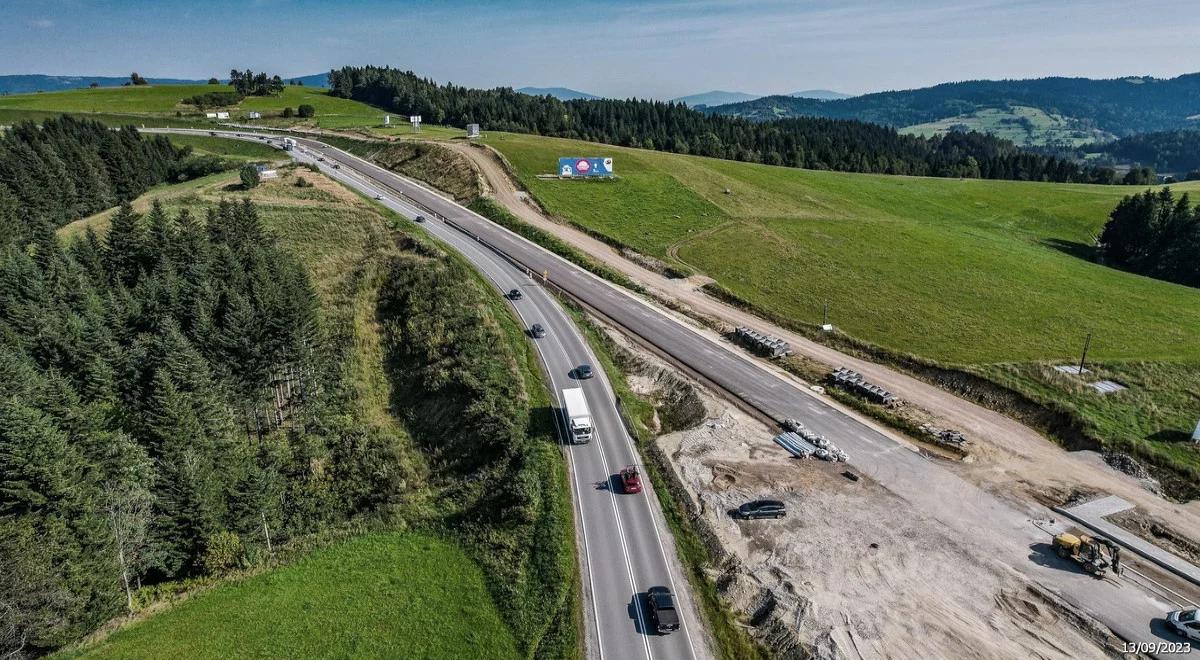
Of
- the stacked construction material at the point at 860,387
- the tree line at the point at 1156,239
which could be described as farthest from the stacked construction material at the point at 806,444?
the tree line at the point at 1156,239

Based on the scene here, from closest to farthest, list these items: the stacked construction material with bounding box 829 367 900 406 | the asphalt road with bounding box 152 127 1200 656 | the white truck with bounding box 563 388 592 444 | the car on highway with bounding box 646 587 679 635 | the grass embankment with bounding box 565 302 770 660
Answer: the car on highway with bounding box 646 587 679 635 < the grass embankment with bounding box 565 302 770 660 < the asphalt road with bounding box 152 127 1200 656 < the white truck with bounding box 563 388 592 444 < the stacked construction material with bounding box 829 367 900 406

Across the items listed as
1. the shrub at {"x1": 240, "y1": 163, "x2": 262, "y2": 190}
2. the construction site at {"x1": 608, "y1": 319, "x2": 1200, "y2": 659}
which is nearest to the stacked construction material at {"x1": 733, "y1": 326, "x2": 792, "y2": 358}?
the construction site at {"x1": 608, "y1": 319, "x2": 1200, "y2": 659}

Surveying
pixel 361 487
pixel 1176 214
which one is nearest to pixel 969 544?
pixel 361 487

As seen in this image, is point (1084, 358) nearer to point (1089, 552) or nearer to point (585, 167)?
point (1089, 552)

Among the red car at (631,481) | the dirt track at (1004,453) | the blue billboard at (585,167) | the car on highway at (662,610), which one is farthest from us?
the blue billboard at (585,167)

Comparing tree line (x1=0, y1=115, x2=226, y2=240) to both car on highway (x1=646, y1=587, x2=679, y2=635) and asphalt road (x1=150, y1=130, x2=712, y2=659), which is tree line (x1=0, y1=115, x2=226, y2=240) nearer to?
asphalt road (x1=150, y1=130, x2=712, y2=659)

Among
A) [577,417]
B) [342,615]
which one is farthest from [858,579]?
[342,615]

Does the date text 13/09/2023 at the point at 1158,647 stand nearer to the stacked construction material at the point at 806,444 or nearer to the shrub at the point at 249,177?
the stacked construction material at the point at 806,444
